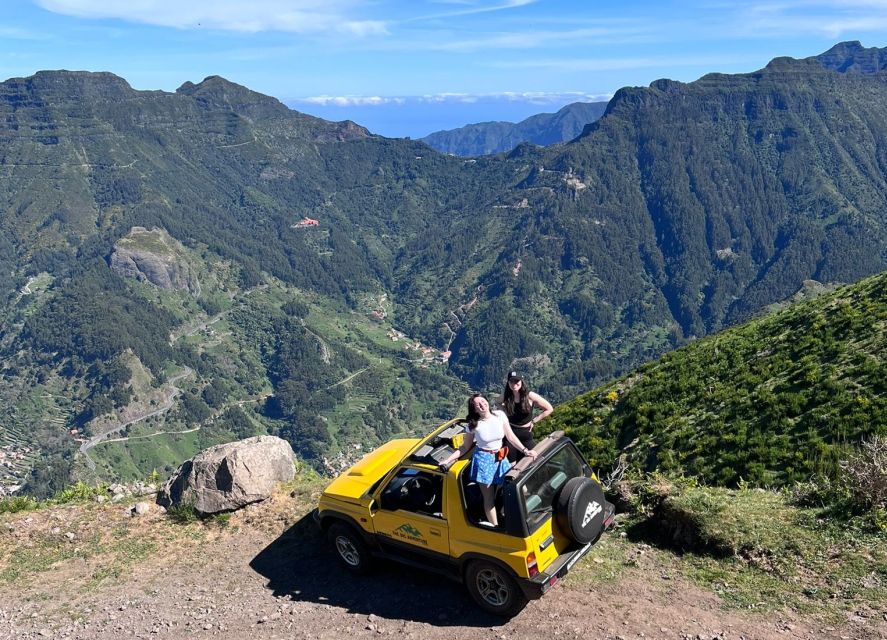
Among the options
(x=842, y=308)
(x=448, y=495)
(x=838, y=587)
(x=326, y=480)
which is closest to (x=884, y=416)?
(x=838, y=587)

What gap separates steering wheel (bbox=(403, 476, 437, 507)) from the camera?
42.0ft

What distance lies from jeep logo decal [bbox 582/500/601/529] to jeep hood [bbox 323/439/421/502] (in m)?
4.81

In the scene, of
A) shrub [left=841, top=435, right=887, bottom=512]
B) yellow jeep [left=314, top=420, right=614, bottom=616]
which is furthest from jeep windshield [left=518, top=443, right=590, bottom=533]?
shrub [left=841, top=435, right=887, bottom=512]

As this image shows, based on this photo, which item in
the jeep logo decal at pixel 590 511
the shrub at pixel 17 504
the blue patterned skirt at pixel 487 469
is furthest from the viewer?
the shrub at pixel 17 504

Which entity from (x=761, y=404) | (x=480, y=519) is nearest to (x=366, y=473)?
(x=480, y=519)

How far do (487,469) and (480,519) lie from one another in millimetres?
1039

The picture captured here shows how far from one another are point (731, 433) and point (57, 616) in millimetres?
20343

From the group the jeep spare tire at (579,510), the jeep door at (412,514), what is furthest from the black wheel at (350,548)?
the jeep spare tire at (579,510)

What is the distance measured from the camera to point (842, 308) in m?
28.3

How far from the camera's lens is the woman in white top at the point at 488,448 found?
1155 centimetres

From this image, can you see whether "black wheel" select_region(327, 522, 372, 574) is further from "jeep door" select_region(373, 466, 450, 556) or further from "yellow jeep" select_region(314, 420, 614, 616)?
"jeep door" select_region(373, 466, 450, 556)

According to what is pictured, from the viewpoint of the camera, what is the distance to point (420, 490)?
13.0 m

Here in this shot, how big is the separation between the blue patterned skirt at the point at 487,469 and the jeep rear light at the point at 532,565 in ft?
4.72

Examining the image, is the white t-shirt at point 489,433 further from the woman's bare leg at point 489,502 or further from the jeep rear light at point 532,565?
the jeep rear light at point 532,565
